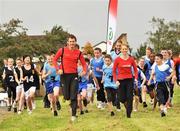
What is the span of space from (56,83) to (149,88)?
369 cm

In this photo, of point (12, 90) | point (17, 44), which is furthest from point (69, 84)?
point (17, 44)

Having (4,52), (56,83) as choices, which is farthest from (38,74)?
(4,52)

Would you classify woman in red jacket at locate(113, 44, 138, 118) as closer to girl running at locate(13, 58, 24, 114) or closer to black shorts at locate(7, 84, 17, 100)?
girl running at locate(13, 58, 24, 114)

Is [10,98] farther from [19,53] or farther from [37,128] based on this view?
[19,53]

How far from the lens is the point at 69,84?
505 inches

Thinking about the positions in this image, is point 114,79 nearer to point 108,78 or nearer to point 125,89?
point 125,89

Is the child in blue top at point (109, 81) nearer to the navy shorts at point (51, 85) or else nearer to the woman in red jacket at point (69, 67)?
the navy shorts at point (51, 85)

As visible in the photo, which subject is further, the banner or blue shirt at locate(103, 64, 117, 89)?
the banner

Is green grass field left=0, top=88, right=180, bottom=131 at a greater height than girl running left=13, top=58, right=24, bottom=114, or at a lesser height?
lesser

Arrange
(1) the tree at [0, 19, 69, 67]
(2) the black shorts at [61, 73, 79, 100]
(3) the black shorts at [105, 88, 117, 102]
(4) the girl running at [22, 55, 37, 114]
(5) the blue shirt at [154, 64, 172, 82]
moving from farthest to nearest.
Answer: (1) the tree at [0, 19, 69, 67] < (4) the girl running at [22, 55, 37, 114] < (3) the black shorts at [105, 88, 117, 102] < (5) the blue shirt at [154, 64, 172, 82] < (2) the black shorts at [61, 73, 79, 100]

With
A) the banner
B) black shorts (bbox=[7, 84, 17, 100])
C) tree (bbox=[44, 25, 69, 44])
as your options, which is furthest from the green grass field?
tree (bbox=[44, 25, 69, 44])

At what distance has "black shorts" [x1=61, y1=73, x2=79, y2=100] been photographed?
12.7 metres

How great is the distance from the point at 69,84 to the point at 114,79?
121 centimetres

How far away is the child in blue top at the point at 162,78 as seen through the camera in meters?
14.0
